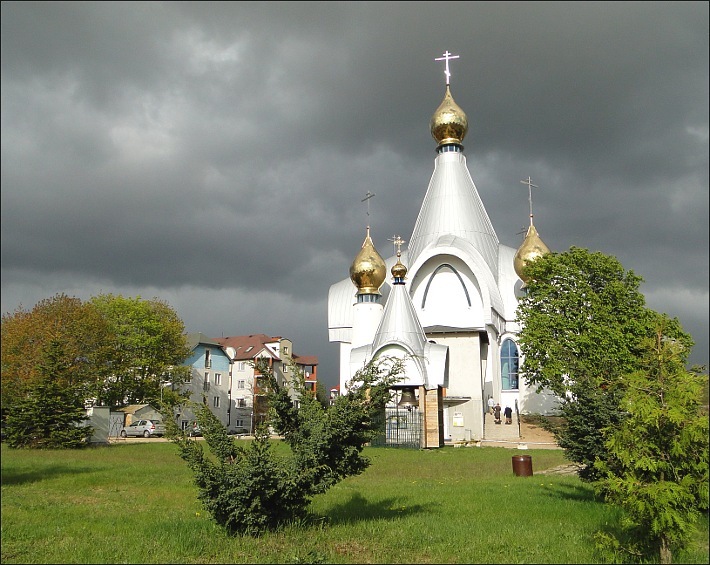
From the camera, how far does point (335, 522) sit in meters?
7.82

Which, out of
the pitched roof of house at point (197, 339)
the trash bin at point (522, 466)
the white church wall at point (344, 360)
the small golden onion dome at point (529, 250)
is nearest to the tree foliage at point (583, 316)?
the small golden onion dome at point (529, 250)

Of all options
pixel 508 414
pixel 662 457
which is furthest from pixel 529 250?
pixel 662 457

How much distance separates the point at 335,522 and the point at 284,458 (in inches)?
49.6

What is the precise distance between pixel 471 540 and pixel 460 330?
2484cm

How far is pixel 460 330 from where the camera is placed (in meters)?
31.4

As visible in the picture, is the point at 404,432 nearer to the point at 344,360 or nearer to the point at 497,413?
the point at 497,413

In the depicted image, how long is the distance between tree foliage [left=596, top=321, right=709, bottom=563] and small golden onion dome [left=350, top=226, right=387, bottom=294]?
27127 mm

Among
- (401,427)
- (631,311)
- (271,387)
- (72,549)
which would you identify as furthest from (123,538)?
(631,311)

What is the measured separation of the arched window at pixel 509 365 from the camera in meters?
35.6

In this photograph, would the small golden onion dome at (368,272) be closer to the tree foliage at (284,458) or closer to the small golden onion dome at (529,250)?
the small golden onion dome at (529,250)

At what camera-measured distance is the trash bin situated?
45.4 ft

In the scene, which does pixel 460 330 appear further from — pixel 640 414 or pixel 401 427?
pixel 640 414

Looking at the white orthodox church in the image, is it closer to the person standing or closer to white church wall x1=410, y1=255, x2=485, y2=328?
white church wall x1=410, y1=255, x2=485, y2=328

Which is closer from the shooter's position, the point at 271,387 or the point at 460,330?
the point at 271,387
